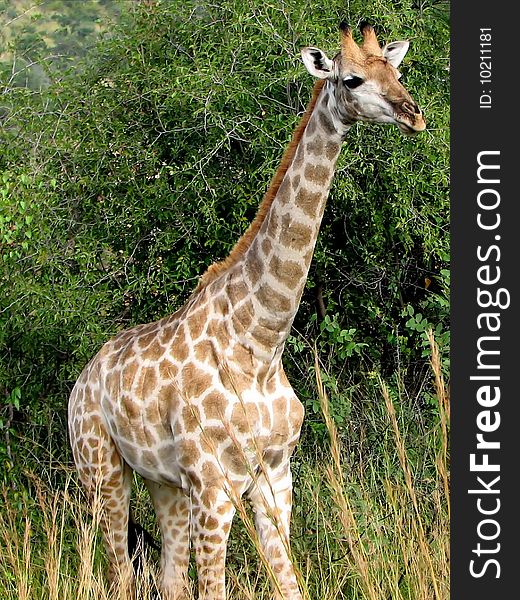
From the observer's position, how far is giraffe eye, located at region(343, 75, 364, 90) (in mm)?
4387

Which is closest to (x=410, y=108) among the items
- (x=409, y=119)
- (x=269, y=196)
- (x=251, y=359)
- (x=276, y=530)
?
(x=409, y=119)

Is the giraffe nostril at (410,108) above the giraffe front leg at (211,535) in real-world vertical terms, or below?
above

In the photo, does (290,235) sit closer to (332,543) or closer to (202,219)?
(332,543)

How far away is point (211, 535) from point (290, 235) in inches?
53.7

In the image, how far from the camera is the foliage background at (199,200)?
688 centimetres

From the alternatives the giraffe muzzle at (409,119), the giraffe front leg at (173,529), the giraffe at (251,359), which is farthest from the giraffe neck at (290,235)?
the giraffe front leg at (173,529)

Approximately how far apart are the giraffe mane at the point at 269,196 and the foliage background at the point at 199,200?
1543 millimetres

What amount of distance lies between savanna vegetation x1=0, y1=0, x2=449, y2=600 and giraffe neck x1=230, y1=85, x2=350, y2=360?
1619mm

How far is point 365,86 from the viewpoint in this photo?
172 inches

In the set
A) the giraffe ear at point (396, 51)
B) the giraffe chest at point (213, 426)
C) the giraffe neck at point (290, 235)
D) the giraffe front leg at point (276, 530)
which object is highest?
the giraffe ear at point (396, 51)

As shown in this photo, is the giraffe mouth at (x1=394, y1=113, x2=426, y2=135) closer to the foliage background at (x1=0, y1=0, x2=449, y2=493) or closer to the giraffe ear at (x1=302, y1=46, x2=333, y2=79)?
the giraffe ear at (x1=302, y1=46, x2=333, y2=79)

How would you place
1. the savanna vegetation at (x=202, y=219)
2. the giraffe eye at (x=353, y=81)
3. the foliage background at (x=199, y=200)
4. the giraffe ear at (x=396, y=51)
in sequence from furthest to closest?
the foliage background at (x=199, y=200) < the savanna vegetation at (x=202, y=219) < the giraffe ear at (x=396, y=51) < the giraffe eye at (x=353, y=81)

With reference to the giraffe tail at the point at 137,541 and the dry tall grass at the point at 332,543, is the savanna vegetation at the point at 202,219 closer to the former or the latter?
the dry tall grass at the point at 332,543

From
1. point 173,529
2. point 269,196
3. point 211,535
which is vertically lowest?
point 173,529
